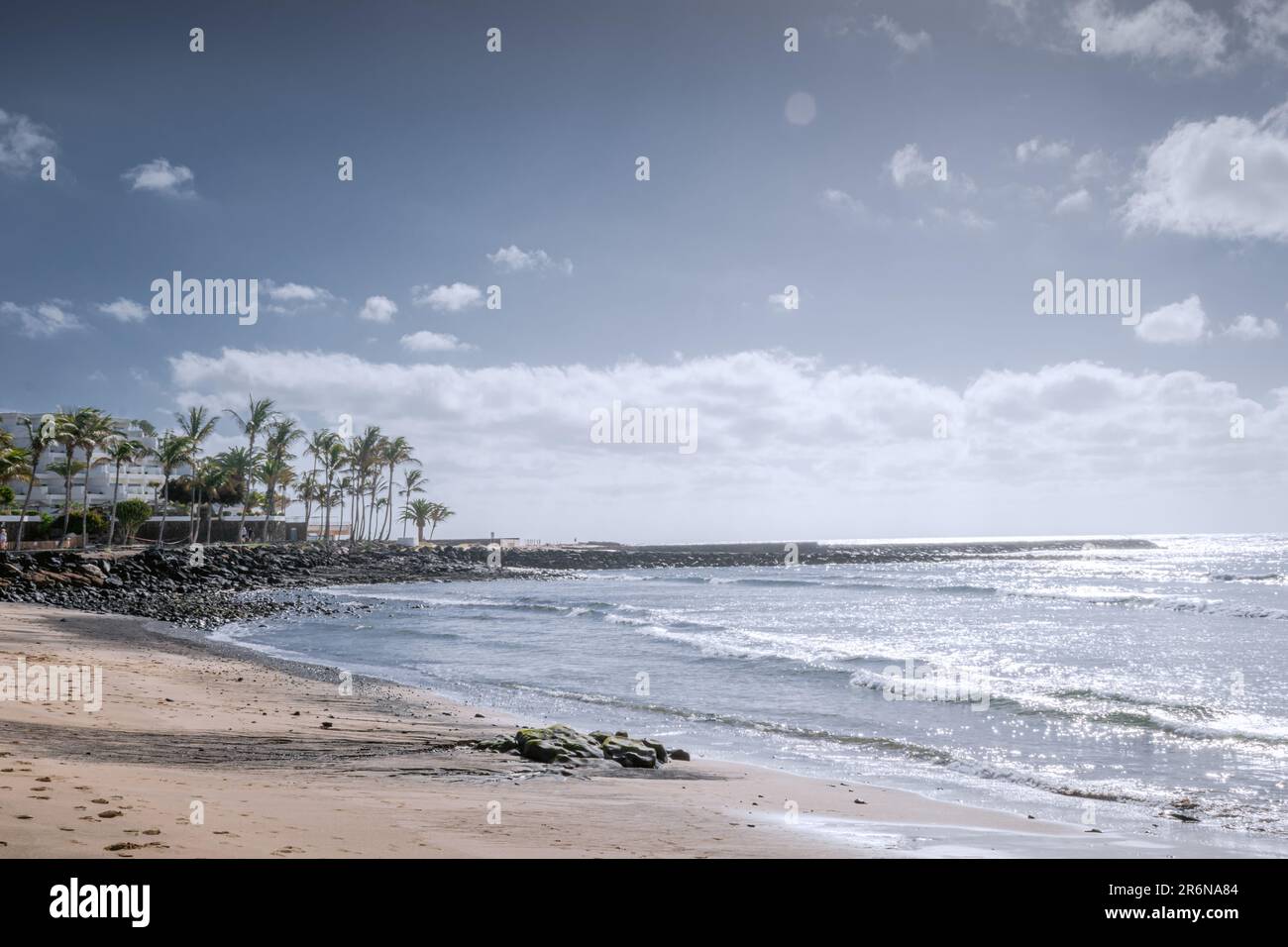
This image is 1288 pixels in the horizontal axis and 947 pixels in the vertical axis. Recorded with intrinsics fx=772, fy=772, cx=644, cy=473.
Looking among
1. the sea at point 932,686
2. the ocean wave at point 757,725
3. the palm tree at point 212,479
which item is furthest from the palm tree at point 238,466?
the ocean wave at point 757,725

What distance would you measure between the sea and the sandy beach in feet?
6.66

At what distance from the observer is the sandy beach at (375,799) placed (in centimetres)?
596

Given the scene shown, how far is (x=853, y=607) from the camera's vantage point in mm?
43438

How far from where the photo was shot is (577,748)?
37.0 ft

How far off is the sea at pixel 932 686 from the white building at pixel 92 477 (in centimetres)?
5965

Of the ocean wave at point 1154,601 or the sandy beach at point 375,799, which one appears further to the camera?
the ocean wave at point 1154,601

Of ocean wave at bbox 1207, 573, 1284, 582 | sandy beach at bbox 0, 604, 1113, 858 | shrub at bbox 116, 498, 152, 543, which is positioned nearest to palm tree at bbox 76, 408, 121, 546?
shrub at bbox 116, 498, 152, 543

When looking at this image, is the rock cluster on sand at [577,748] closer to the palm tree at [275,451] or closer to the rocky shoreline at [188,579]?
the rocky shoreline at [188,579]

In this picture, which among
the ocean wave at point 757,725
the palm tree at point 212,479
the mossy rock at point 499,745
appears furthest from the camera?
the palm tree at point 212,479

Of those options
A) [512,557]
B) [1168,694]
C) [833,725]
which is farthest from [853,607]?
[512,557]

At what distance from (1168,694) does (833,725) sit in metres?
8.46

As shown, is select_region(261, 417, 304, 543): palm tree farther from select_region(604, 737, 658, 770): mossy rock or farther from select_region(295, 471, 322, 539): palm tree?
select_region(604, 737, 658, 770): mossy rock
